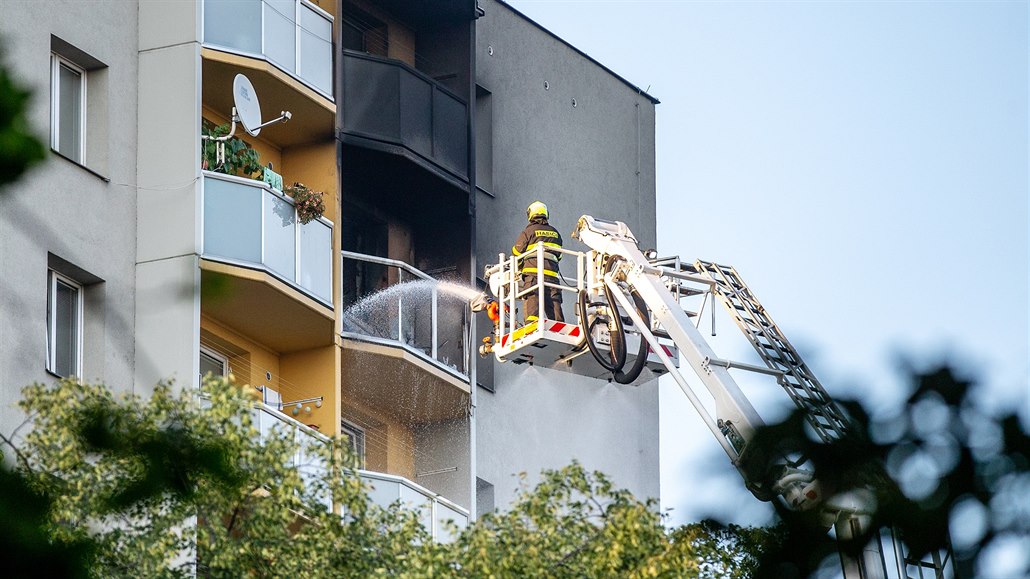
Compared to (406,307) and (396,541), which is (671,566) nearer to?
(396,541)

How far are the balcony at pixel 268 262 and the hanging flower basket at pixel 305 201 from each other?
0.08 metres

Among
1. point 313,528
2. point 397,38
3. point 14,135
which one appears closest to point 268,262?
point 397,38

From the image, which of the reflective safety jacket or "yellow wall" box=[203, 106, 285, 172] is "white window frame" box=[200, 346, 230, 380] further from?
the reflective safety jacket

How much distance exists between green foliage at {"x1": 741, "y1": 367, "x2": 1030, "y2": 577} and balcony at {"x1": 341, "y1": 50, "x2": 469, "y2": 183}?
19.4m

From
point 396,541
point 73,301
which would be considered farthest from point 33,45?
point 396,541

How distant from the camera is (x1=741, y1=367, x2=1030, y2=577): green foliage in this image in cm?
596

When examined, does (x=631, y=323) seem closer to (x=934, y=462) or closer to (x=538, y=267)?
(x=538, y=267)

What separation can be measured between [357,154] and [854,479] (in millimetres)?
20253

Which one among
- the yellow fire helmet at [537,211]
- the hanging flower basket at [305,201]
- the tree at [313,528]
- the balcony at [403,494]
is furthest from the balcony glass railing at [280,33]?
the tree at [313,528]

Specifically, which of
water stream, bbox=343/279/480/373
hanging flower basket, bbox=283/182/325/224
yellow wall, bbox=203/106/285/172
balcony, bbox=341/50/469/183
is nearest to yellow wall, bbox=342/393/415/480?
water stream, bbox=343/279/480/373

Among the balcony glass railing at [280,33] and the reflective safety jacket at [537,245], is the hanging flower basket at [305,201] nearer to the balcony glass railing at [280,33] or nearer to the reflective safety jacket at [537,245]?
the balcony glass railing at [280,33]

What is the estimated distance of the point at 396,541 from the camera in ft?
53.2

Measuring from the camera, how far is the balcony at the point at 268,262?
2222 centimetres

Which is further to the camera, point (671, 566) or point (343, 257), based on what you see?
point (343, 257)
